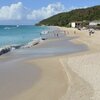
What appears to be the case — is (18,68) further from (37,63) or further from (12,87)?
(12,87)

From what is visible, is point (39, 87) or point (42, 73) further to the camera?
point (42, 73)

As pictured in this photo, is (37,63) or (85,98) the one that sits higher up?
(85,98)

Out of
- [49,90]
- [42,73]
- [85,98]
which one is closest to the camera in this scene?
[85,98]

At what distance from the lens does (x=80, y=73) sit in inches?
690

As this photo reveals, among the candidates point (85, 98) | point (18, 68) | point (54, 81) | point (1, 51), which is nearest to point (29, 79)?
point (54, 81)

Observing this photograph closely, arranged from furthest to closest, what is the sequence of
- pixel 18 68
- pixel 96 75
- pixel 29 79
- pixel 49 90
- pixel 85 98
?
pixel 18 68 → pixel 29 79 → pixel 96 75 → pixel 49 90 → pixel 85 98

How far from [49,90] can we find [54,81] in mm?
2067

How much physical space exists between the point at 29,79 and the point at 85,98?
227 inches

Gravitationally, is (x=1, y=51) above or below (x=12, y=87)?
below

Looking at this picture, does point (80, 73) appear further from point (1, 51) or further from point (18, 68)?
point (1, 51)

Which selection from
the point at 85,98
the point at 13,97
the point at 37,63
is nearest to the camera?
the point at 85,98

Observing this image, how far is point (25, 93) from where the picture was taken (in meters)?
13.7

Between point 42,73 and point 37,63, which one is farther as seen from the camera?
point 37,63

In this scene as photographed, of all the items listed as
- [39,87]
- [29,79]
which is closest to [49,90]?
[39,87]
